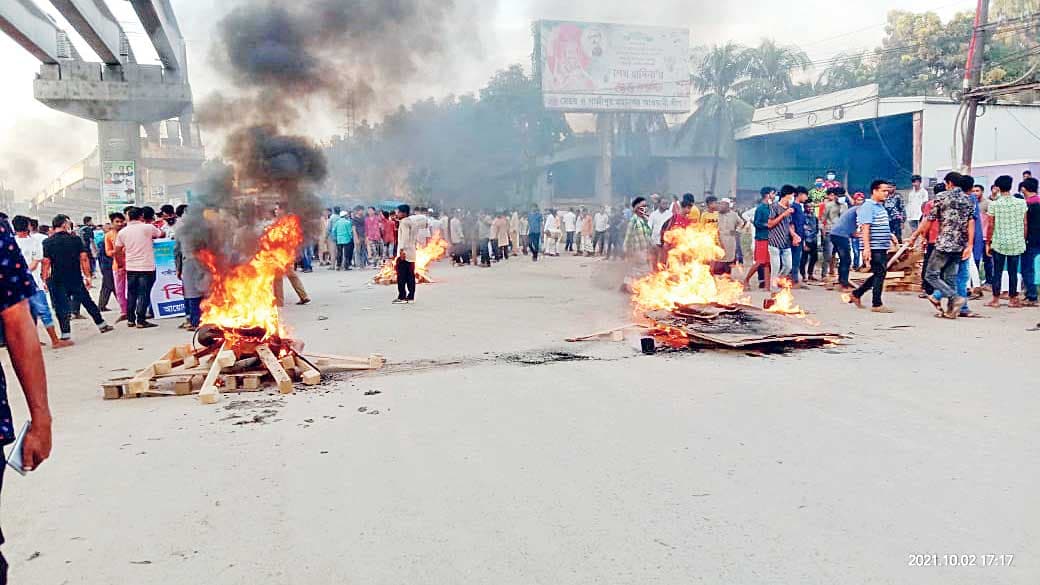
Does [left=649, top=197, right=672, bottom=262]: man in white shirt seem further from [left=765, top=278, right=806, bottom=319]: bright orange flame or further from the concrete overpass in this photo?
the concrete overpass

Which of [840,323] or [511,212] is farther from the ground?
[511,212]

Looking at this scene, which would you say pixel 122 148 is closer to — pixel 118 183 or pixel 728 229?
pixel 118 183

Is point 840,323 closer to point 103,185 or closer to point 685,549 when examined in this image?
point 685,549

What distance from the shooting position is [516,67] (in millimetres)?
32062

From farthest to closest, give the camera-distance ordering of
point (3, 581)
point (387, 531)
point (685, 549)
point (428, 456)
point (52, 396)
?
point (52, 396) → point (428, 456) → point (387, 531) → point (685, 549) → point (3, 581)

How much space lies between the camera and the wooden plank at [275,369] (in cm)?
563

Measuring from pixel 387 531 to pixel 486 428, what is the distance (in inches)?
58.4

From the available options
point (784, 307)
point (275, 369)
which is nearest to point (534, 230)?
point (784, 307)

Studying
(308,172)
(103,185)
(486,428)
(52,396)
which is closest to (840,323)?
(486,428)

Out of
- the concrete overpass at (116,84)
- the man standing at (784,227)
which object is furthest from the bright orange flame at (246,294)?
the concrete overpass at (116,84)

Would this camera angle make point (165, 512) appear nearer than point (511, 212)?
Yes

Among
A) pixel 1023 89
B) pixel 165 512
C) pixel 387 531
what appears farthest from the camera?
pixel 1023 89

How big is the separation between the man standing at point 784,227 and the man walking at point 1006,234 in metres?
2.66

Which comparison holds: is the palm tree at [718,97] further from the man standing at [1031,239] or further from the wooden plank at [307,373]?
the wooden plank at [307,373]
